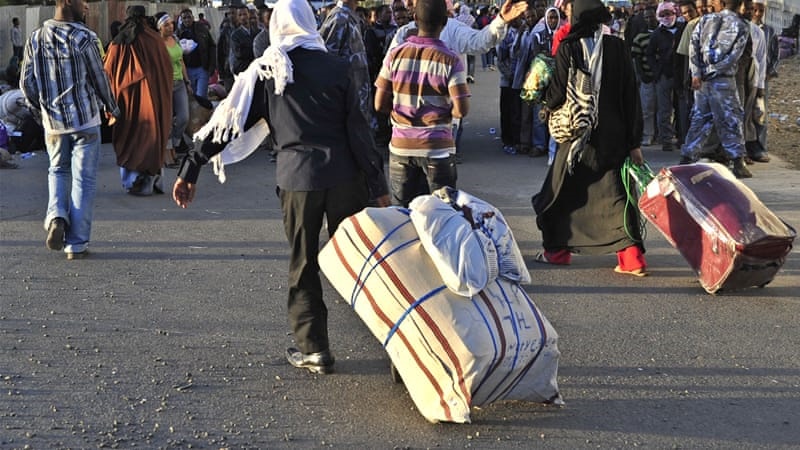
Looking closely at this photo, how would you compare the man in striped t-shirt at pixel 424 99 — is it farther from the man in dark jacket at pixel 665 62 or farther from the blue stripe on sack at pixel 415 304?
the man in dark jacket at pixel 665 62

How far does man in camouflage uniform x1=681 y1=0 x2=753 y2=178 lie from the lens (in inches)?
453

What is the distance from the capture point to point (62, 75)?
8.13m

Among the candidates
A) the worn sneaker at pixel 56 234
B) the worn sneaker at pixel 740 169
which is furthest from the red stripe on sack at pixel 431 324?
the worn sneaker at pixel 740 169

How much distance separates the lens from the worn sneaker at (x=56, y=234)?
7.96m

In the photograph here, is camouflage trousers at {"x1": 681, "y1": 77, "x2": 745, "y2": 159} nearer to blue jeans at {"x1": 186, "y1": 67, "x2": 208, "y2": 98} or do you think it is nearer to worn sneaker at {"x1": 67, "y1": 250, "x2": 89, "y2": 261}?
worn sneaker at {"x1": 67, "y1": 250, "x2": 89, "y2": 261}

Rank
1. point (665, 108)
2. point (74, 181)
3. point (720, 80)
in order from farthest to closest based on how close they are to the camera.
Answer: point (665, 108), point (720, 80), point (74, 181)

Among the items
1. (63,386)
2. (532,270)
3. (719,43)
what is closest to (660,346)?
(532,270)

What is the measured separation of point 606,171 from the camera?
25.2 feet

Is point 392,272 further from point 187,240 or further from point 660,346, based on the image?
point 187,240

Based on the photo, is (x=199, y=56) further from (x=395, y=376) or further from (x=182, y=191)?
(x=395, y=376)

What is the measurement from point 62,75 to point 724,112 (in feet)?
23.2

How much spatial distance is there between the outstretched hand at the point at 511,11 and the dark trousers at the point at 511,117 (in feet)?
22.6

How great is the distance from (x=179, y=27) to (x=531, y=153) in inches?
246

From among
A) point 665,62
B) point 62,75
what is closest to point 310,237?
point 62,75
